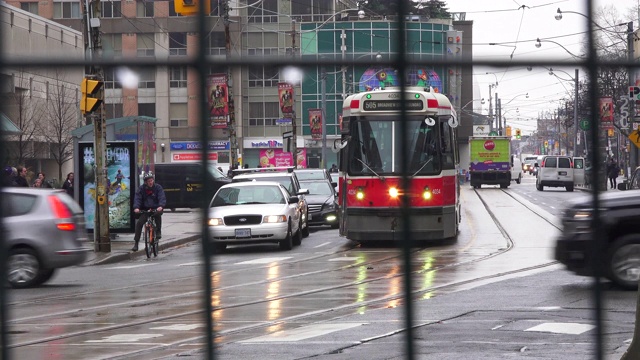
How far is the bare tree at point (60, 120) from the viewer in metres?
3.36

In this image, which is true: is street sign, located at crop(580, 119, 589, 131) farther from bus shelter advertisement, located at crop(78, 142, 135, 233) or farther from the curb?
bus shelter advertisement, located at crop(78, 142, 135, 233)

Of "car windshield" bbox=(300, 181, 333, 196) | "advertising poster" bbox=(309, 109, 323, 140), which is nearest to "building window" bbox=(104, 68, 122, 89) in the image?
"advertising poster" bbox=(309, 109, 323, 140)

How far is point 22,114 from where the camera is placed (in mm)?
3324

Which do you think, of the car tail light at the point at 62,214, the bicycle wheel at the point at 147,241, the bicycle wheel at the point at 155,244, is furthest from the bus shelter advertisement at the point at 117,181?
the car tail light at the point at 62,214

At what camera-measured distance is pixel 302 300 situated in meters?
12.4

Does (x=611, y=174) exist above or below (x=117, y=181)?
above

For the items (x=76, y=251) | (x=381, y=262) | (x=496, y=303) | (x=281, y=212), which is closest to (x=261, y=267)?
(x=381, y=262)

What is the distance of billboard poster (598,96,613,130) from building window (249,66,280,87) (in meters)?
1.12

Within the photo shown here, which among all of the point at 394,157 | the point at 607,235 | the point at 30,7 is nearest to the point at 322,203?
the point at 394,157

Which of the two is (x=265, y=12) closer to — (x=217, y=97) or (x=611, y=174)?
(x=217, y=97)

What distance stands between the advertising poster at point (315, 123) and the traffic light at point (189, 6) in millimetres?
681

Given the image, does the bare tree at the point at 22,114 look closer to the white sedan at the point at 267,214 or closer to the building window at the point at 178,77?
the building window at the point at 178,77

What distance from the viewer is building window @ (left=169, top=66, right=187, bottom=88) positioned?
324 cm

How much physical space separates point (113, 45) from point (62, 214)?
8.88 feet
